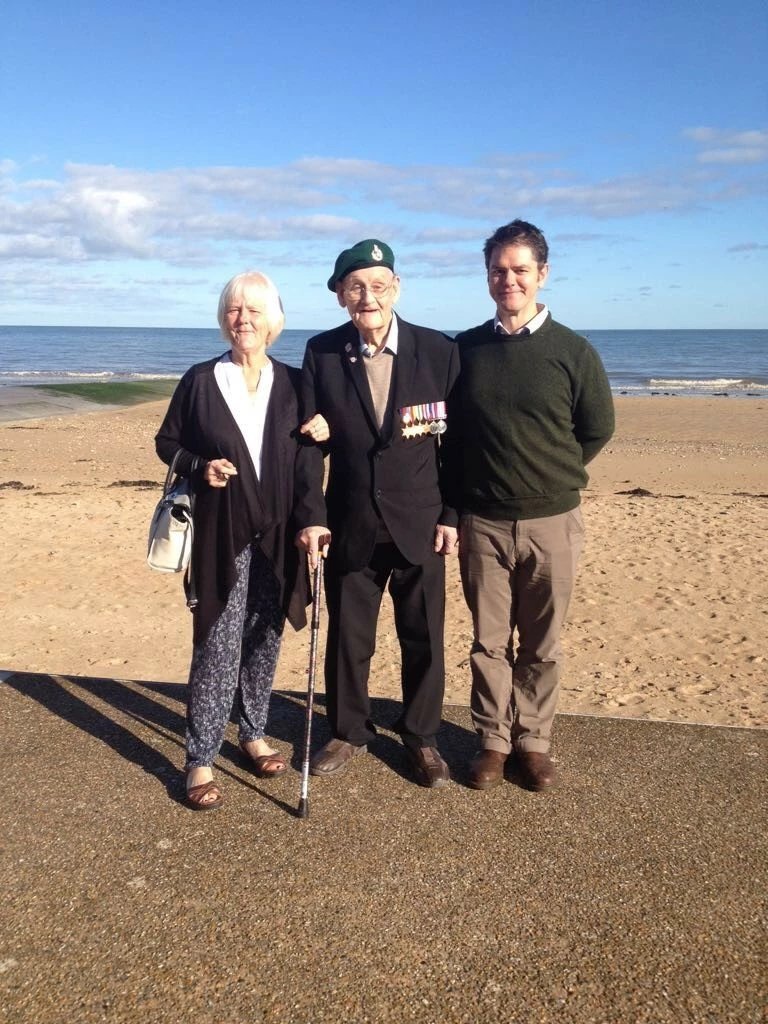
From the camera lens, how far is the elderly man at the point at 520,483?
338 cm

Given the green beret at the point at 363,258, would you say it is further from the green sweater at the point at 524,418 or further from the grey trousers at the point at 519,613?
the grey trousers at the point at 519,613

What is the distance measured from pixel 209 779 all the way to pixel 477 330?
6.33 ft

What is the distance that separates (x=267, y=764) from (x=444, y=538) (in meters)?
1.07

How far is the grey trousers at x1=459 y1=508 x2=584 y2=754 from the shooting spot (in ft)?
11.6

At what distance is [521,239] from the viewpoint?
335cm

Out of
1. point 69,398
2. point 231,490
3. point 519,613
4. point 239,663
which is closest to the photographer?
point 231,490

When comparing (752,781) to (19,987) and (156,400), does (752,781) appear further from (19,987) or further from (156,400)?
(156,400)

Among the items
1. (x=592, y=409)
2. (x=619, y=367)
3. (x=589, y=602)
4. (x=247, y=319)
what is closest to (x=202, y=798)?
(x=247, y=319)

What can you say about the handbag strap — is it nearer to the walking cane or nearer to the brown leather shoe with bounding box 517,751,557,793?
the walking cane

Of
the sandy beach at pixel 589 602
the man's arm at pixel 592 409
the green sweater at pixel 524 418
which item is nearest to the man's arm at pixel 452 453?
the green sweater at pixel 524 418

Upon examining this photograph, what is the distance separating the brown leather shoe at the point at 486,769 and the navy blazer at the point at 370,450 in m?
0.78

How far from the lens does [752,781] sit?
11.0 ft

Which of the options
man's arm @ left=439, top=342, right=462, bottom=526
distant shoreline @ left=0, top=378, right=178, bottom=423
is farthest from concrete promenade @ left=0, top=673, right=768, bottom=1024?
distant shoreline @ left=0, top=378, right=178, bottom=423

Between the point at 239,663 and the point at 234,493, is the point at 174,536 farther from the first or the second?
the point at 239,663
